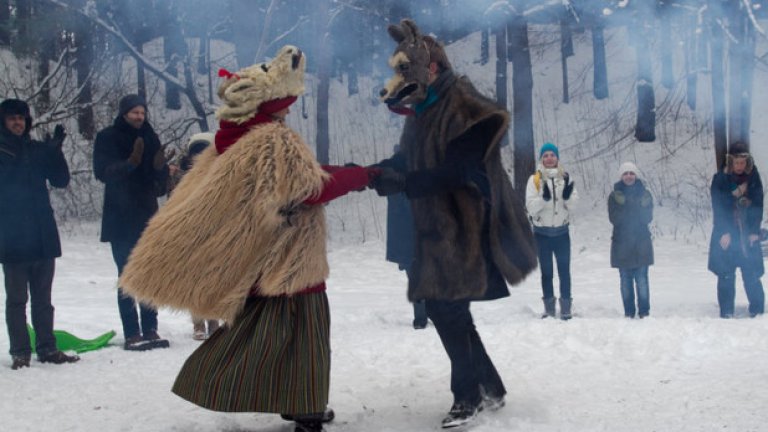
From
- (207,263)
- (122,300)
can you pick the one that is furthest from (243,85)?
(122,300)

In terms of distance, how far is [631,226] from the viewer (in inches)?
340

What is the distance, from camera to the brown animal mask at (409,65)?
4.22 metres

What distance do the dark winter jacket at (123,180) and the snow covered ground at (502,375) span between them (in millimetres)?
968

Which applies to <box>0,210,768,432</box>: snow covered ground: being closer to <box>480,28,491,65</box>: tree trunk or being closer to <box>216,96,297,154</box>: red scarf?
<box>216,96,297,154</box>: red scarf

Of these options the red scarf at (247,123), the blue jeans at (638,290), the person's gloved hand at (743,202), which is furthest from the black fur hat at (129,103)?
the person's gloved hand at (743,202)

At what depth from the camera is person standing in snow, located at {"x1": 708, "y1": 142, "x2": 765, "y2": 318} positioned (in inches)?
334


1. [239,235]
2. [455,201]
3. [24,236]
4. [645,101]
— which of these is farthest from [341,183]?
[645,101]

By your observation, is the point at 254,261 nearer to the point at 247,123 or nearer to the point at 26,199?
the point at 247,123

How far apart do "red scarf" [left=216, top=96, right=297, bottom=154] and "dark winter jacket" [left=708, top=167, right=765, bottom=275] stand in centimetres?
579

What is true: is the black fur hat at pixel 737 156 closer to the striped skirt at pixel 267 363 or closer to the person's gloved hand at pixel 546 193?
the person's gloved hand at pixel 546 193

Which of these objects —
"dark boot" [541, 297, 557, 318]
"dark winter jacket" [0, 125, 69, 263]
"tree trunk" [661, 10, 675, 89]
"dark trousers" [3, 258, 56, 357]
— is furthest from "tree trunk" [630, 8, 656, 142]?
"dark trousers" [3, 258, 56, 357]

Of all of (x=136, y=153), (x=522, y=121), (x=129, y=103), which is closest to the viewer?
(x=136, y=153)

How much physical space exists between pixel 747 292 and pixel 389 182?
5770 mm

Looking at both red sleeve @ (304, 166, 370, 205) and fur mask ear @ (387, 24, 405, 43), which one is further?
fur mask ear @ (387, 24, 405, 43)
